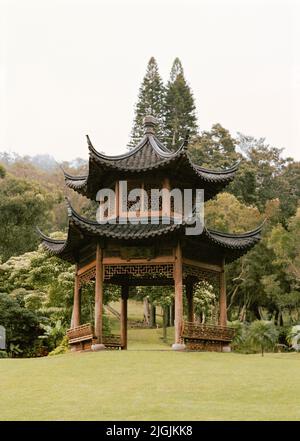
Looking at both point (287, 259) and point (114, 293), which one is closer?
point (114, 293)

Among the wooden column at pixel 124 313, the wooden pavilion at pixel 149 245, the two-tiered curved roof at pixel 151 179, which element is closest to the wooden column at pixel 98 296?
the wooden pavilion at pixel 149 245

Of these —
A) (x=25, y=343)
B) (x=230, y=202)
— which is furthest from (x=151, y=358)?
(x=230, y=202)

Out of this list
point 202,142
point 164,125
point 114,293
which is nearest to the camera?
point 114,293

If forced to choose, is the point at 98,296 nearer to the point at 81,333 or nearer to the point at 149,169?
the point at 81,333

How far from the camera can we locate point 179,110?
200ft

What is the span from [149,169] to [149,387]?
8932mm

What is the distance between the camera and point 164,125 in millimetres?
60875

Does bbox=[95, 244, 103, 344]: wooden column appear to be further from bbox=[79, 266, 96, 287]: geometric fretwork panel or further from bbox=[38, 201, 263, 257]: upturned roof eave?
bbox=[38, 201, 263, 257]: upturned roof eave

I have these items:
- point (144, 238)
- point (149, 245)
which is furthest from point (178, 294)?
A: point (144, 238)

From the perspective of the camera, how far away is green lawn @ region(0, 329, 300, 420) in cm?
984

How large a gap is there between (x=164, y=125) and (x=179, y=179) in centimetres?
4076

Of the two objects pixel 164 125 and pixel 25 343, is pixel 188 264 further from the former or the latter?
pixel 164 125

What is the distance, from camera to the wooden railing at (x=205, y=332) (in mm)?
18703

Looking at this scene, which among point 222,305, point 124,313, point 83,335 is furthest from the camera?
point 124,313
